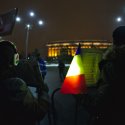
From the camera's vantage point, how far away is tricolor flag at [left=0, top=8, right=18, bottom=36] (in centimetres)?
442

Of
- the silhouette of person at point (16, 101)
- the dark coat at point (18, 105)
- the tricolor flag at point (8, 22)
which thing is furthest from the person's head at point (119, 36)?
the tricolor flag at point (8, 22)

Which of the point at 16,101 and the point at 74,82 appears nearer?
the point at 16,101

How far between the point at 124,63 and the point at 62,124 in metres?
5.05

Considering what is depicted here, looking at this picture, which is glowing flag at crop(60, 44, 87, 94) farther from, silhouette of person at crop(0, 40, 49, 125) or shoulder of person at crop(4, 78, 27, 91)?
shoulder of person at crop(4, 78, 27, 91)

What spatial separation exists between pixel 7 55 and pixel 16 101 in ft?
1.51

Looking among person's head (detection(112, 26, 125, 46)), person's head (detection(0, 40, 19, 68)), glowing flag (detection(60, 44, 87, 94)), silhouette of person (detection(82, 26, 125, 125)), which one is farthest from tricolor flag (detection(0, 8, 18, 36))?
silhouette of person (detection(82, 26, 125, 125))

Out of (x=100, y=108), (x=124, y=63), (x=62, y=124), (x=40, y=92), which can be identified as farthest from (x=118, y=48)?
(x=62, y=124)

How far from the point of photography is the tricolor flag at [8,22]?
4.42 meters

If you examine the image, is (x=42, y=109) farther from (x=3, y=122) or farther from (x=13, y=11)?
(x=13, y=11)

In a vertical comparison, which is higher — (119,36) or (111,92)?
(119,36)

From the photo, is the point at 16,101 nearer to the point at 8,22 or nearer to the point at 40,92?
the point at 40,92

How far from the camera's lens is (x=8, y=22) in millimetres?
4715

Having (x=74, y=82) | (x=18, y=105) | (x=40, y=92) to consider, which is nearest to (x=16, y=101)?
(x=18, y=105)

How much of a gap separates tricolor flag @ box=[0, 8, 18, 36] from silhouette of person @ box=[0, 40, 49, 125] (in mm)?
1490
